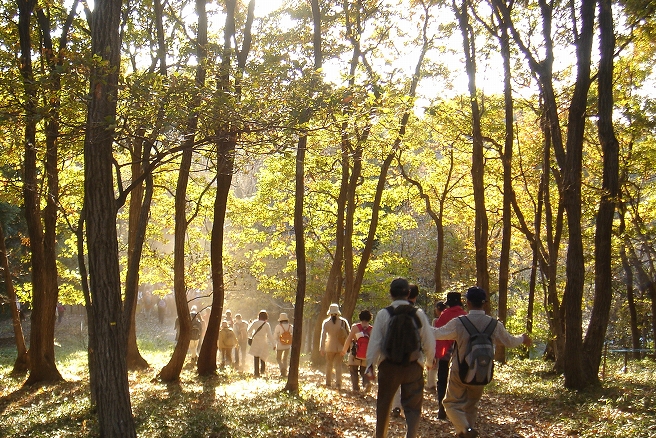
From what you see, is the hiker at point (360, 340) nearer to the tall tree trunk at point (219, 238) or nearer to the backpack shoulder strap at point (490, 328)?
the tall tree trunk at point (219, 238)

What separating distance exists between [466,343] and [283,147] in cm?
329

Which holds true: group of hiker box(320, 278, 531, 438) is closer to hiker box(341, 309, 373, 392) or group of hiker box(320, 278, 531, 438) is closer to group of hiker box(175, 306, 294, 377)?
hiker box(341, 309, 373, 392)

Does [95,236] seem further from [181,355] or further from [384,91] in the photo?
[181,355]

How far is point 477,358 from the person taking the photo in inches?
237

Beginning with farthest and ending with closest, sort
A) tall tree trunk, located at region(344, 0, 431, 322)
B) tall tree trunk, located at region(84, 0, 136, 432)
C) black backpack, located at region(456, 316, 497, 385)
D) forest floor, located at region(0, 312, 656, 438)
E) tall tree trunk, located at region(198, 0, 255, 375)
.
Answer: tall tree trunk, located at region(344, 0, 431, 322) < tall tree trunk, located at region(198, 0, 255, 375) < forest floor, located at region(0, 312, 656, 438) < tall tree trunk, located at region(84, 0, 136, 432) < black backpack, located at region(456, 316, 497, 385)

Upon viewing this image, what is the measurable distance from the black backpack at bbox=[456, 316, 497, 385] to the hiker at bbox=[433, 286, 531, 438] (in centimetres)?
3

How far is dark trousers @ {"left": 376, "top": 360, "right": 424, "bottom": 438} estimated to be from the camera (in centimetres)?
603

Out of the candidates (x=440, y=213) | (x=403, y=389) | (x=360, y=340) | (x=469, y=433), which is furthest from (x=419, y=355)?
(x=440, y=213)

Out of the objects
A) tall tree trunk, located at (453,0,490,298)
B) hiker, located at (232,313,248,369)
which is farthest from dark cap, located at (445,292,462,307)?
hiker, located at (232,313,248,369)

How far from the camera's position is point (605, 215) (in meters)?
11.5

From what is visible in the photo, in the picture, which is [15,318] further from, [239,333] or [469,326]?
[469,326]

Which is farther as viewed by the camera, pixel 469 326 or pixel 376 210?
pixel 376 210

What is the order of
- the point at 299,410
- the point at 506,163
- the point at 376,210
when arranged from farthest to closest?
the point at 376,210
the point at 506,163
the point at 299,410

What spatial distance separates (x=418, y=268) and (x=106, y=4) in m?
29.6
